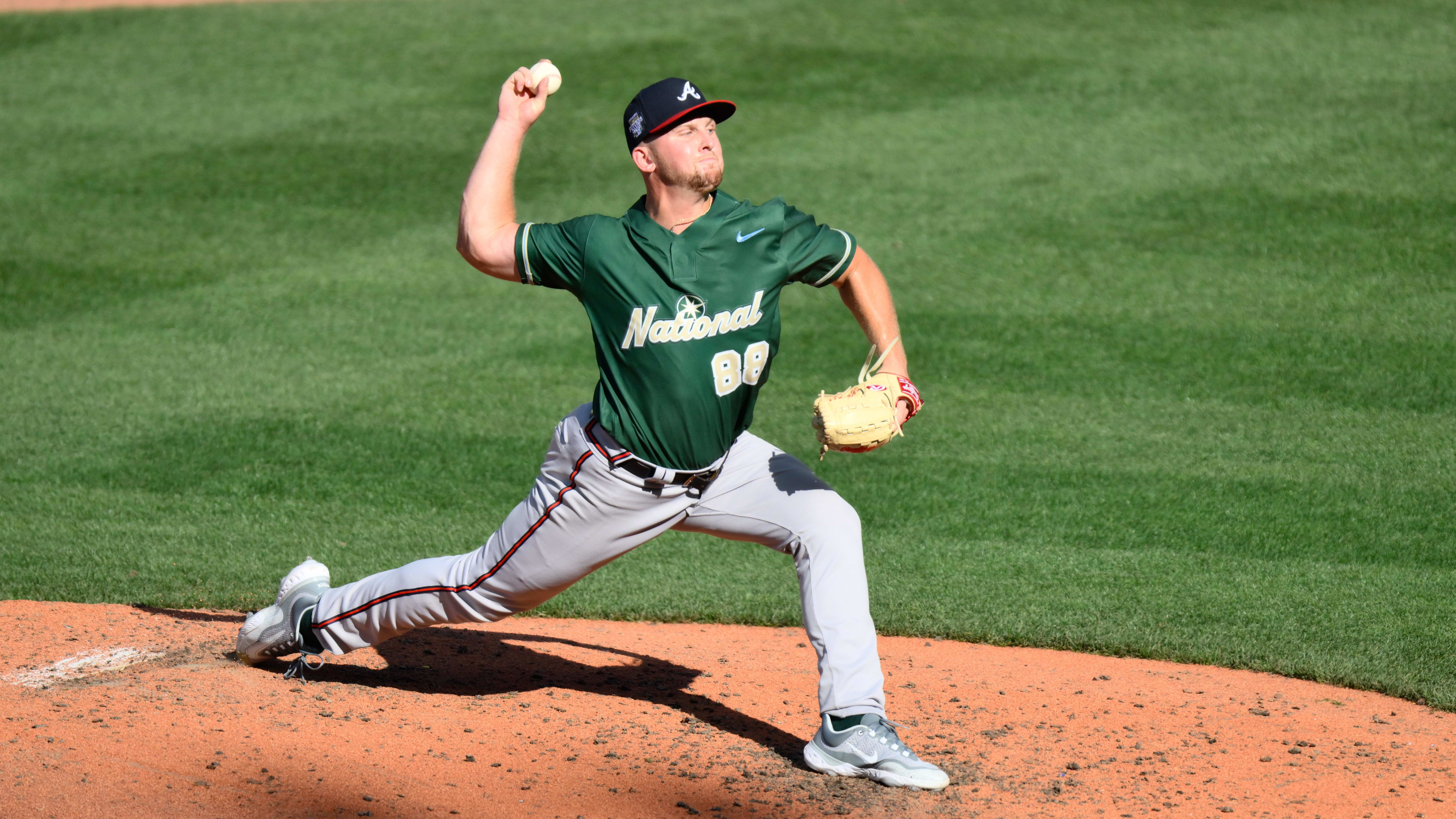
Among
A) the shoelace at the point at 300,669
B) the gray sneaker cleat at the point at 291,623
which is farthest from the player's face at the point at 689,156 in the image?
the shoelace at the point at 300,669

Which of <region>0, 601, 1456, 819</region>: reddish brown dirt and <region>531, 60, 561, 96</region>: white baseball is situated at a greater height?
<region>531, 60, 561, 96</region>: white baseball

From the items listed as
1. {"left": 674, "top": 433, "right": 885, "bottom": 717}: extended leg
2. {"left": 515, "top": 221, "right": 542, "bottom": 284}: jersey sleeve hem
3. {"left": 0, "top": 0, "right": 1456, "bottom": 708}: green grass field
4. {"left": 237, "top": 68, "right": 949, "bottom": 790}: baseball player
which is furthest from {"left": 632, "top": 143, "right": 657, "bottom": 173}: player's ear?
{"left": 0, "top": 0, "right": 1456, "bottom": 708}: green grass field

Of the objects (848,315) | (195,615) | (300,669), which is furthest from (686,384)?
(848,315)

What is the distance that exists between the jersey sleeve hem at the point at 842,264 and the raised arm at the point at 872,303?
11 mm

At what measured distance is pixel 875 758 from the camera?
3582 mm

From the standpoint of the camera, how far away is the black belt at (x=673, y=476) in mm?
3674

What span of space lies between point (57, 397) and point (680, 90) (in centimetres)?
523

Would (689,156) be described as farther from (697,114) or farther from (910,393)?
(910,393)

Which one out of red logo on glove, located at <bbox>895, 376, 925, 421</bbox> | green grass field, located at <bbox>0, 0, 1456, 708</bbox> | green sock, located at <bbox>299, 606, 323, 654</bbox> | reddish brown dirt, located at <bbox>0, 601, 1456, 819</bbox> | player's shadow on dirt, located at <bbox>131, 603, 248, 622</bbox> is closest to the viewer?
reddish brown dirt, located at <bbox>0, 601, 1456, 819</bbox>

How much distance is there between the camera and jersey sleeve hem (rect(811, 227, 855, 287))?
3.78 m

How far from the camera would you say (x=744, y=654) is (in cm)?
486

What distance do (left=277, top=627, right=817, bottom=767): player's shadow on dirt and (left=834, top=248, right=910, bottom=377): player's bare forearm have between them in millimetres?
1193

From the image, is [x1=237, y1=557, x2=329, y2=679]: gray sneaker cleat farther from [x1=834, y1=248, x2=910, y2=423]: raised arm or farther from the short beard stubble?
[x1=834, y1=248, x2=910, y2=423]: raised arm

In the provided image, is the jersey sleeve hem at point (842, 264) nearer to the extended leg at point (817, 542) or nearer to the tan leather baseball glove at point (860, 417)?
the tan leather baseball glove at point (860, 417)
